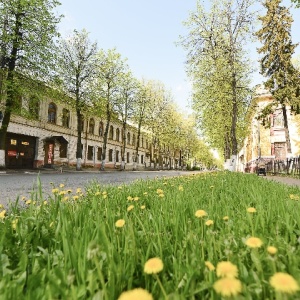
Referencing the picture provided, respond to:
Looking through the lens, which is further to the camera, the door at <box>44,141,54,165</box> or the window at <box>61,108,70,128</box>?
the window at <box>61,108,70,128</box>

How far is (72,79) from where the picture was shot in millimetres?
30812

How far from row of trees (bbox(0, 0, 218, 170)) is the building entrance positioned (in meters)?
5.45

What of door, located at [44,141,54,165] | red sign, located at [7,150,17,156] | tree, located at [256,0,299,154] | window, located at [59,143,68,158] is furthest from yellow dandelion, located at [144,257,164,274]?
window, located at [59,143,68,158]

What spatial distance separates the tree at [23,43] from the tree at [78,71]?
7.61 meters

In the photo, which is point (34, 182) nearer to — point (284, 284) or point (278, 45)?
point (284, 284)

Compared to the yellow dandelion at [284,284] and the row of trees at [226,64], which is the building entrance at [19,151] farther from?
the yellow dandelion at [284,284]

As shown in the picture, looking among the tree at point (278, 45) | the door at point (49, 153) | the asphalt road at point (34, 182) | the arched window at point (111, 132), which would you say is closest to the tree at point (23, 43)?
the asphalt road at point (34, 182)

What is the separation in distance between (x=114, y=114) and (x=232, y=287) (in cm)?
3976

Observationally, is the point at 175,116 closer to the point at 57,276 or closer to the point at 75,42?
the point at 75,42

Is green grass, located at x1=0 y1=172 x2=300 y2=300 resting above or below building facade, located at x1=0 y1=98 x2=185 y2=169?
below

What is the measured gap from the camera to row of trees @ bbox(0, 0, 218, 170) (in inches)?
832

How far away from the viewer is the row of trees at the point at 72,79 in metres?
21.1

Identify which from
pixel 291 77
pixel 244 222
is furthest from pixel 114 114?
pixel 244 222

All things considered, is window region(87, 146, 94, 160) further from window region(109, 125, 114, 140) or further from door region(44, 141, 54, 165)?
door region(44, 141, 54, 165)
